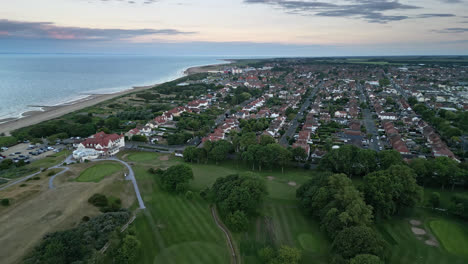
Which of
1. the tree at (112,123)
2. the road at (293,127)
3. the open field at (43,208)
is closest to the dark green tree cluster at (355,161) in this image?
the road at (293,127)

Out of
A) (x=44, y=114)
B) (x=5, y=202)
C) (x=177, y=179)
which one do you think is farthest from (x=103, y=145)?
(x=44, y=114)

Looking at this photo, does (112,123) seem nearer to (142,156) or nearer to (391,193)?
(142,156)

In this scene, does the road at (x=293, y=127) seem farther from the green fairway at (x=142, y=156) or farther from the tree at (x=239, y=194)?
the green fairway at (x=142, y=156)

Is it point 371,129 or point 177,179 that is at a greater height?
point 371,129

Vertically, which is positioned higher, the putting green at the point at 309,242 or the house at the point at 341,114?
the house at the point at 341,114

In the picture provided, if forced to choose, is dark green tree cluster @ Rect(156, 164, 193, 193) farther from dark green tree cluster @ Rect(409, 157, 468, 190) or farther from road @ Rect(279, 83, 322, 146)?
dark green tree cluster @ Rect(409, 157, 468, 190)

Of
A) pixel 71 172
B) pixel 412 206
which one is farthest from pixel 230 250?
pixel 71 172
